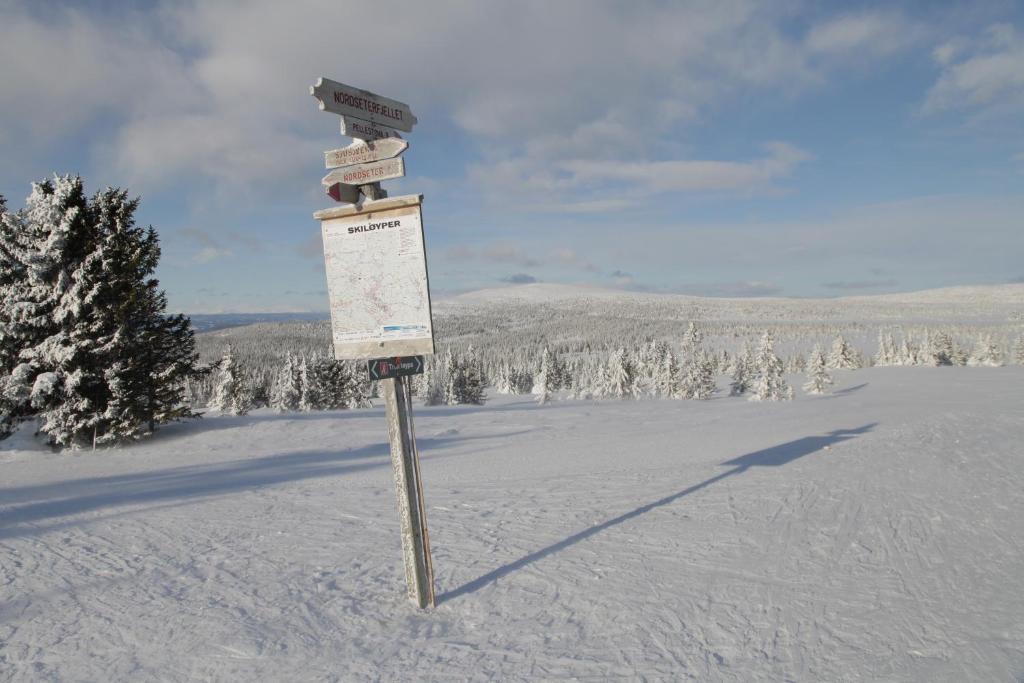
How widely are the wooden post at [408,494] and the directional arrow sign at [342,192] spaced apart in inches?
68.7

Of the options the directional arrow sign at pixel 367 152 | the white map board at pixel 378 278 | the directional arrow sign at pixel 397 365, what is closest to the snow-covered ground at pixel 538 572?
the directional arrow sign at pixel 397 365

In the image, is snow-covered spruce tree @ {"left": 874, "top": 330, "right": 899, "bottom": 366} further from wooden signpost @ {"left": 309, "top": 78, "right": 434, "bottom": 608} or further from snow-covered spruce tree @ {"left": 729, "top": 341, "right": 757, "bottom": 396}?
wooden signpost @ {"left": 309, "top": 78, "right": 434, "bottom": 608}

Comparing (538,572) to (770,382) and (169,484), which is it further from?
(770,382)

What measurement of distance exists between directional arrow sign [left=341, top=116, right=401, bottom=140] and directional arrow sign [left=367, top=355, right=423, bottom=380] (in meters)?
2.10

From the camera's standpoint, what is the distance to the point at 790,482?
31.3 ft

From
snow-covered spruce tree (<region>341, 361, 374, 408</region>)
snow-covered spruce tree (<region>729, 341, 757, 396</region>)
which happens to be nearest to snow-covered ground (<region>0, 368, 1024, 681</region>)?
snow-covered spruce tree (<region>341, 361, 374, 408</region>)

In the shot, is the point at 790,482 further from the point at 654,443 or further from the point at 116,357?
the point at 116,357

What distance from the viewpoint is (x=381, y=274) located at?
4.99 m

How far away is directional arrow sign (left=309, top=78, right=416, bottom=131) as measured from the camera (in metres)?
4.81

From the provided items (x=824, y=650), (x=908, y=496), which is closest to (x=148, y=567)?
(x=824, y=650)

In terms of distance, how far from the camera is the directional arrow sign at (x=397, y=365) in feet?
16.5

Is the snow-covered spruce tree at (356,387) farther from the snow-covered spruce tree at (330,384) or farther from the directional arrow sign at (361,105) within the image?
the directional arrow sign at (361,105)

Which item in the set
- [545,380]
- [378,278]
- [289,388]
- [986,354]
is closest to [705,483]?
[378,278]

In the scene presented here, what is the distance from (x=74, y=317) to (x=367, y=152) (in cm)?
1539
